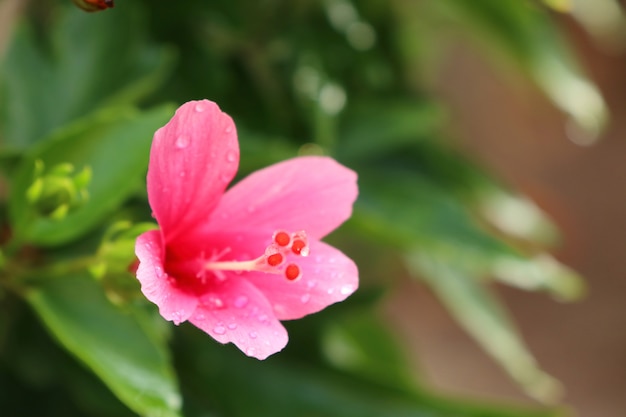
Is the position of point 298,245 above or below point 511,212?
below

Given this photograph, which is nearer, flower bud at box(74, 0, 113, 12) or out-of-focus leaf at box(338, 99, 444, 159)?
flower bud at box(74, 0, 113, 12)

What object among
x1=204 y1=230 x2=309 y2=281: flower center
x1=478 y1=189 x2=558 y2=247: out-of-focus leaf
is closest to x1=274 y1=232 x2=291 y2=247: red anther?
x1=204 y1=230 x2=309 y2=281: flower center

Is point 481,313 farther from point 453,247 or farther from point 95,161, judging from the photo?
point 95,161

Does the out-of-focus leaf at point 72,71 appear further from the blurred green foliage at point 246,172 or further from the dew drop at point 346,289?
the dew drop at point 346,289

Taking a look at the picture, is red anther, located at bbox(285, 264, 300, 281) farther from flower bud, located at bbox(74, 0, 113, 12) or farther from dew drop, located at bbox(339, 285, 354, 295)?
flower bud, located at bbox(74, 0, 113, 12)

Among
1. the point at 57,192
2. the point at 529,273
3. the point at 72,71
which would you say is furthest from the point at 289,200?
the point at 529,273

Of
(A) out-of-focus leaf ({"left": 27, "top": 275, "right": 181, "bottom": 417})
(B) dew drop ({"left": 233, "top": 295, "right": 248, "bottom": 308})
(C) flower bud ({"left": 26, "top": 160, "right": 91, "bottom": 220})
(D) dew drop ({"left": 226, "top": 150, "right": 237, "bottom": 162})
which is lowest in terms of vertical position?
(A) out-of-focus leaf ({"left": 27, "top": 275, "right": 181, "bottom": 417})
